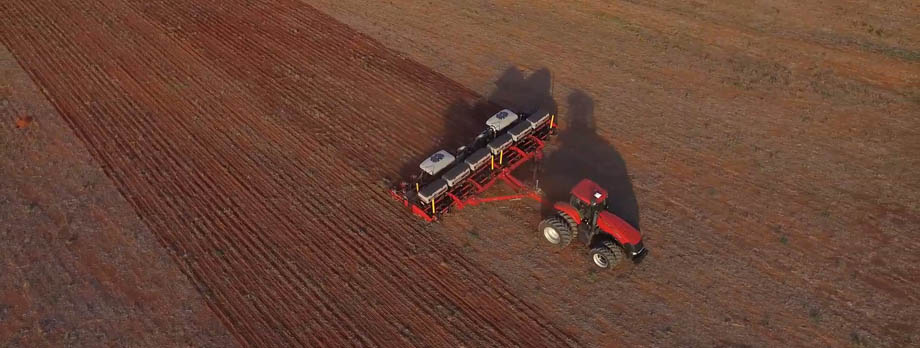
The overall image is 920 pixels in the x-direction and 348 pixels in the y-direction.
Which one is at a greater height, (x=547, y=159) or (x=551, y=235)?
(x=547, y=159)

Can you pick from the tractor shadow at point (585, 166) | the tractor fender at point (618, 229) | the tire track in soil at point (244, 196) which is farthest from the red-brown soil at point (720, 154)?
the tire track in soil at point (244, 196)

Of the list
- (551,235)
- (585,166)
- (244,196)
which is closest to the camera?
(551,235)

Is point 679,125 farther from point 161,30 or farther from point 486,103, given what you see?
point 161,30

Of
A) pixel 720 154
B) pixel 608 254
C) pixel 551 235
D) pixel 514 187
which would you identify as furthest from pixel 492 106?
pixel 608 254

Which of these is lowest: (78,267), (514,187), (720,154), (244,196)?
(78,267)

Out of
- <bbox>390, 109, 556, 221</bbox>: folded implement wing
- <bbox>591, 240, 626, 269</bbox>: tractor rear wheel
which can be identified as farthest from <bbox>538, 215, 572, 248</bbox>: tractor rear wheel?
<bbox>390, 109, 556, 221</bbox>: folded implement wing

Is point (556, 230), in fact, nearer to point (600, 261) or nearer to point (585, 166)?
point (600, 261)
